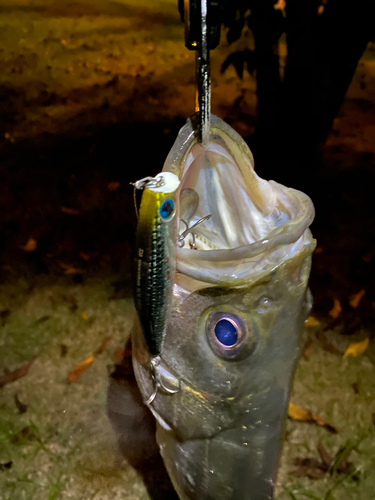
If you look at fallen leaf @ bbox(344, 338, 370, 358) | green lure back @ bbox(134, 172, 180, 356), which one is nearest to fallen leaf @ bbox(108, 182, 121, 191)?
fallen leaf @ bbox(344, 338, 370, 358)

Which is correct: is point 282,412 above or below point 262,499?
above

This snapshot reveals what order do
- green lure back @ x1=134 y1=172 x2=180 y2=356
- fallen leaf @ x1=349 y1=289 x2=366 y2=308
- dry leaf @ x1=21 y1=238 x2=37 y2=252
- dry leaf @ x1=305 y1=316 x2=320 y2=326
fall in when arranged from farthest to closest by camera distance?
dry leaf @ x1=21 y1=238 x2=37 y2=252
fallen leaf @ x1=349 y1=289 x2=366 y2=308
dry leaf @ x1=305 y1=316 x2=320 y2=326
green lure back @ x1=134 y1=172 x2=180 y2=356

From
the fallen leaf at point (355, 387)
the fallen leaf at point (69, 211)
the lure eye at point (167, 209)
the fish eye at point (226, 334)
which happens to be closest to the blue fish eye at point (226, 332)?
the fish eye at point (226, 334)

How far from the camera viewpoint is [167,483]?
1953mm

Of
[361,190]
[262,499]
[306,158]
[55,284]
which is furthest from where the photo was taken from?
[361,190]

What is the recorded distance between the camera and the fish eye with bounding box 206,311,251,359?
37.6 inches

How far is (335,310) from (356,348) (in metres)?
0.33

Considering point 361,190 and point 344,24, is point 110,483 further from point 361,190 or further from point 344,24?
point 361,190

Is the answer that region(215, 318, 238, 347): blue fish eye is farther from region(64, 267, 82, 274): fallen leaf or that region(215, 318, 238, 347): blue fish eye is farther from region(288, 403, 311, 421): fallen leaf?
region(64, 267, 82, 274): fallen leaf

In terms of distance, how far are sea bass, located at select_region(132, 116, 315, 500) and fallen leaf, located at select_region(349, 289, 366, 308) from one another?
6.10 ft

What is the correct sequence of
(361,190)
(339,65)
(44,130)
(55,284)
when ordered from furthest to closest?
(44,130), (361,190), (55,284), (339,65)

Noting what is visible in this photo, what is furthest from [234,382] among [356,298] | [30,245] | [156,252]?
[30,245]

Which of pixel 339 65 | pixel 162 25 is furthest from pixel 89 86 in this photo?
pixel 339 65

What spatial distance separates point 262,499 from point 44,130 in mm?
4541
